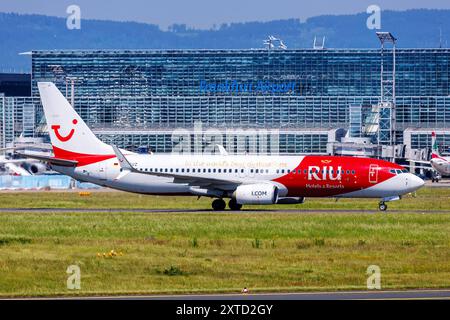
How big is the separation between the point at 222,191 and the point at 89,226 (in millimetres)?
17001

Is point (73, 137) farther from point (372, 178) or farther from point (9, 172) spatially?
point (9, 172)

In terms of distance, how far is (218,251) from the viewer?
43281 mm

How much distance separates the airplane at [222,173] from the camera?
225 ft

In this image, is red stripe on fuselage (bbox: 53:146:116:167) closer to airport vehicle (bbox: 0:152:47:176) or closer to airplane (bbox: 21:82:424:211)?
airplane (bbox: 21:82:424:211)

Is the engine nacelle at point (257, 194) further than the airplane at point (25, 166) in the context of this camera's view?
No

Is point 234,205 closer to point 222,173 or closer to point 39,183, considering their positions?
→ point 222,173

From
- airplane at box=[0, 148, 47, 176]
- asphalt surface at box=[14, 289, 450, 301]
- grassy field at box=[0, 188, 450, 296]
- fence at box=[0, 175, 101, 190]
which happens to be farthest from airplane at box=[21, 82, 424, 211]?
airplane at box=[0, 148, 47, 176]

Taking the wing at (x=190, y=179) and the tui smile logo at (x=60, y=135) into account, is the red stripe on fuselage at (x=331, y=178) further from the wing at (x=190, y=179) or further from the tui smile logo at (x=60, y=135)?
the tui smile logo at (x=60, y=135)

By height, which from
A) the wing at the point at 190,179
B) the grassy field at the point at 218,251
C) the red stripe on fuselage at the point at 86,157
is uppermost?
the red stripe on fuselage at the point at 86,157

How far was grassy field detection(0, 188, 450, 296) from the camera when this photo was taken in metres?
34.8

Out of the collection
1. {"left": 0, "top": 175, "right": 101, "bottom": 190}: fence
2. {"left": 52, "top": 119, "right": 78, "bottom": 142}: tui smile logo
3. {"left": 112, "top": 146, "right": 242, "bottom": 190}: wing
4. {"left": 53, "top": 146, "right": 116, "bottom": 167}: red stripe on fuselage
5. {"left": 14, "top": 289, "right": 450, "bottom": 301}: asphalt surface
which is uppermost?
{"left": 52, "top": 119, "right": 78, "bottom": 142}: tui smile logo

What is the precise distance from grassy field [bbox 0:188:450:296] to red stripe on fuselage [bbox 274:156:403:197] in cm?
529

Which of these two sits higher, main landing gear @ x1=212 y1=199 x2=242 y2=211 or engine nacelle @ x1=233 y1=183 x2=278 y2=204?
engine nacelle @ x1=233 y1=183 x2=278 y2=204

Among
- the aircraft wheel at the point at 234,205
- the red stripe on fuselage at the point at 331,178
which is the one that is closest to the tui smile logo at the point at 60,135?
the aircraft wheel at the point at 234,205
